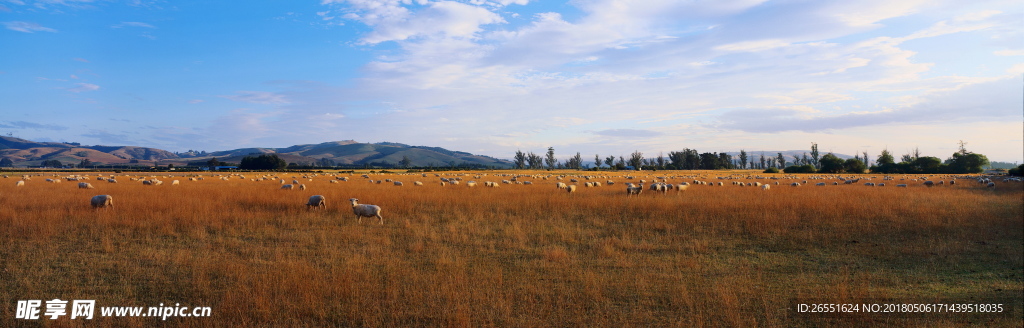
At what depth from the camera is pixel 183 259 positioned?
28.3 ft

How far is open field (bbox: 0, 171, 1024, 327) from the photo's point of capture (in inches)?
240

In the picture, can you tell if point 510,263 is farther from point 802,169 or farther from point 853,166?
point 853,166

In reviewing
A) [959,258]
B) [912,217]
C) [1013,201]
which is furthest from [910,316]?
[1013,201]

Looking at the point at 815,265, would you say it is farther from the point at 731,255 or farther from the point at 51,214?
the point at 51,214

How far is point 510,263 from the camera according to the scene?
8.80m

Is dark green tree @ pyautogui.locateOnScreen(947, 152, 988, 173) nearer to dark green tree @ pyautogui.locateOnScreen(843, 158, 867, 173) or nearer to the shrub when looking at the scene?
dark green tree @ pyautogui.locateOnScreen(843, 158, 867, 173)

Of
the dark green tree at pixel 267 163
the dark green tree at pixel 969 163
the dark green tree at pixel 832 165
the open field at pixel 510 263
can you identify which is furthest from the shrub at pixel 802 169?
the dark green tree at pixel 267 163

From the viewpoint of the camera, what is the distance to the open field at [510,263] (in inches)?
240

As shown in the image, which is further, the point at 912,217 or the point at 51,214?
the point at 912,217

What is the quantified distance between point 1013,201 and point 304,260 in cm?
2834

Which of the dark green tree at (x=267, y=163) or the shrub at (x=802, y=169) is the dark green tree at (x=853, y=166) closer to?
the shrub at (x=802, y=169)

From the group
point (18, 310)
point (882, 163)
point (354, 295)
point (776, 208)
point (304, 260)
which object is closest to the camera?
point (18, 310)

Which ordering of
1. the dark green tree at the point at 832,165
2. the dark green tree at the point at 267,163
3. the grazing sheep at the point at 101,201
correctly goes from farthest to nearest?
the dark green tree at the point at 267,163
the dark green tree at the point at 832,165
the grazing sheep at the point at 101,201

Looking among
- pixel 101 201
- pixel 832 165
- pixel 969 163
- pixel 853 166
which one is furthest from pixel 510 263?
pixel 969 163
